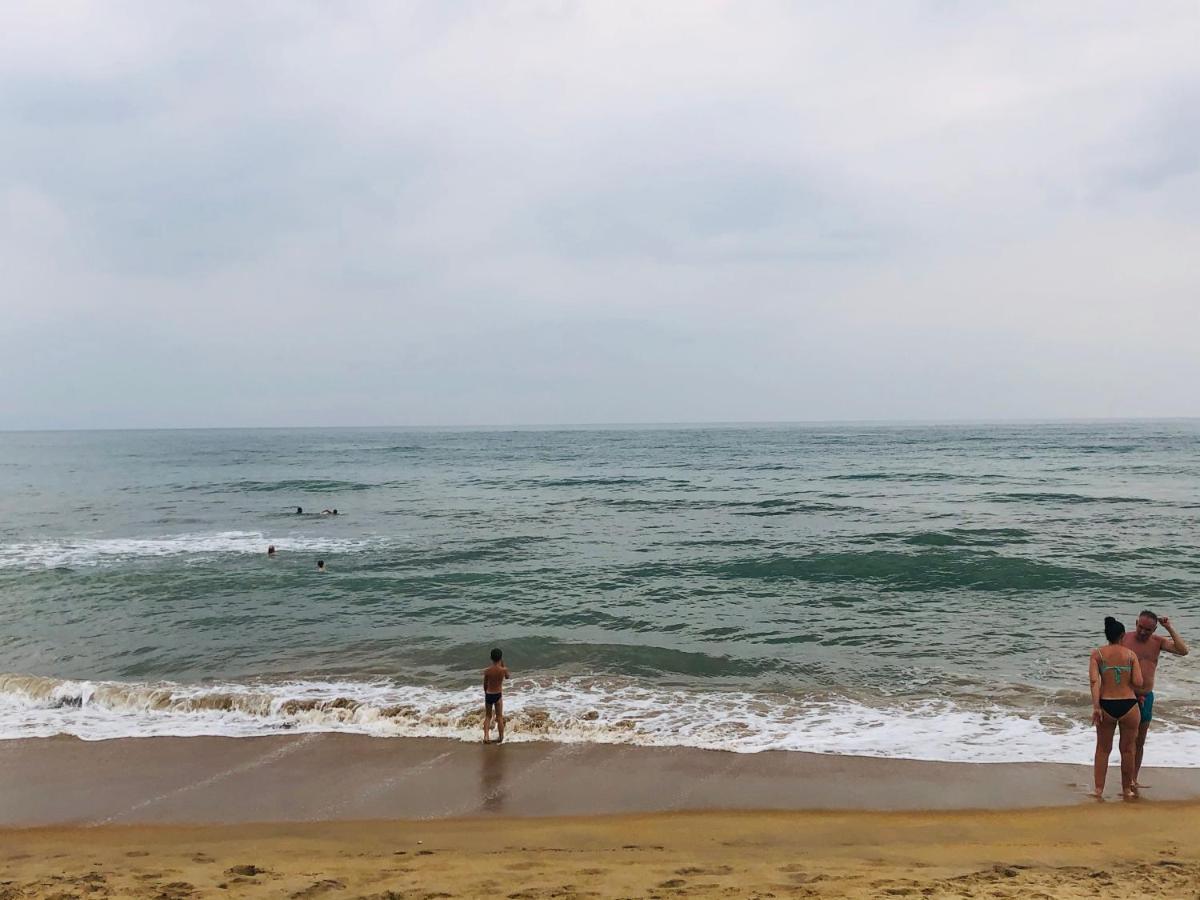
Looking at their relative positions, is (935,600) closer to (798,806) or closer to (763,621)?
(763,621)

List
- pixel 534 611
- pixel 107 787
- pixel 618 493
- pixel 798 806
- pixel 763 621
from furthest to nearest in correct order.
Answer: pixel 618 493
pixel 534 611
pixel 763 621
pixel 107 787
pixel 798 806

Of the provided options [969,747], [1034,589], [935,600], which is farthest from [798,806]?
[1034,589]

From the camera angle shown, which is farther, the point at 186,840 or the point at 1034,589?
the point at 1034,589

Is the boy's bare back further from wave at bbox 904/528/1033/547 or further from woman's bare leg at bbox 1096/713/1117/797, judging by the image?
wave at bbox 904/528/1033/547

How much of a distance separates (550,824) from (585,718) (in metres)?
3.04

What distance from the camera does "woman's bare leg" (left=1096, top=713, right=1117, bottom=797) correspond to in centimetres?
780

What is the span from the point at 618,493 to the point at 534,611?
24699 mm

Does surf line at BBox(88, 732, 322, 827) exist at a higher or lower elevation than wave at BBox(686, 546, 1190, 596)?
lower

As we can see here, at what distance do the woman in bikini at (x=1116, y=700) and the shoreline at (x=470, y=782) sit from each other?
0.28 metres

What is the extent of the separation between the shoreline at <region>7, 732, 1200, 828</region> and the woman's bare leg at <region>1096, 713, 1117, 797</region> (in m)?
0.15

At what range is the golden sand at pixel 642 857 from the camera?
5734 millimetres

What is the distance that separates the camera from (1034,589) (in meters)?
17.7

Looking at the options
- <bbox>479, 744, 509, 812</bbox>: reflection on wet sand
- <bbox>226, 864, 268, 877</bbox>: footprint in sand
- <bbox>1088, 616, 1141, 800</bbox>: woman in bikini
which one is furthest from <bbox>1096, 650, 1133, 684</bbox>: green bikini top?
<bbox>226, 864, 268, 877</bbox>: footprint in sand

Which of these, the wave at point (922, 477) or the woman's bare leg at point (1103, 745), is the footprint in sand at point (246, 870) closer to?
the woman's bare leg at point (1103, 745)
